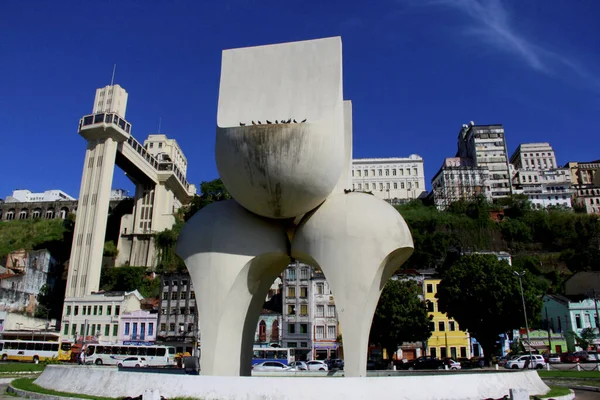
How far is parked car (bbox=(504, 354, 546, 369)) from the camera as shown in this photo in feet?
99.6

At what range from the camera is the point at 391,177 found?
335ft

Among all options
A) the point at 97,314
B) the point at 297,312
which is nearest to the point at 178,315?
the point at 97,314

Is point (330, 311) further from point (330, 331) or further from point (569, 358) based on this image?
point (569, 358)

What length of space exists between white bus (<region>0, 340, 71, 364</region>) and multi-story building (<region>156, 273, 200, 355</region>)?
12.1 metres

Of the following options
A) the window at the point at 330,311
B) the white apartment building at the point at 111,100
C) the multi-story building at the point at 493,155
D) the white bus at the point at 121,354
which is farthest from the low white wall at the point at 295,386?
the multi-story building at the point at 493,155

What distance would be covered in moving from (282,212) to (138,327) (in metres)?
40.7

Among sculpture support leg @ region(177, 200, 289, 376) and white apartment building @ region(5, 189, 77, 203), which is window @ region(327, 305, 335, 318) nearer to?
sculpture support leg @ region(177, 200, 289, 376)

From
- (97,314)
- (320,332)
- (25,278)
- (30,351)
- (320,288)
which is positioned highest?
(25,278)

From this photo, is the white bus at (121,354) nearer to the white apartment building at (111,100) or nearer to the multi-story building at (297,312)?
the multi-story building at (297,312)

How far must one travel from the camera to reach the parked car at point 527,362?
3036 cm

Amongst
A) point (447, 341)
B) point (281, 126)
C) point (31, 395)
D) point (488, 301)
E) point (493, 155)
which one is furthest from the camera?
point (493, 155)

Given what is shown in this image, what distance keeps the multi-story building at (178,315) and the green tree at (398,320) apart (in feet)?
58.8

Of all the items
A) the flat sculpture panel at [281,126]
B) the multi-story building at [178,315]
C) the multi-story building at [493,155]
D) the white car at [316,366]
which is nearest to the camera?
the flat sculpture panel at [281,126]

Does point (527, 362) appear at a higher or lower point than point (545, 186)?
lower
